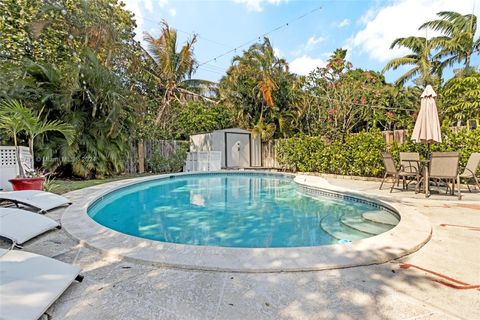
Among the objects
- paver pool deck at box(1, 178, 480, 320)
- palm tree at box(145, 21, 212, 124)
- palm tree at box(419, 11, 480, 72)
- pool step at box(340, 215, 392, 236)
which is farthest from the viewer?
palm tree at box(419, 11, 480, 72)

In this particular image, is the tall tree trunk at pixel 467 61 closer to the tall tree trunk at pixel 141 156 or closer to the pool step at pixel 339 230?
the pool step at pixel 339 230

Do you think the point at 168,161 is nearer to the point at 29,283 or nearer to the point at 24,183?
the point at 24,183

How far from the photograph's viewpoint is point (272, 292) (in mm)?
2096

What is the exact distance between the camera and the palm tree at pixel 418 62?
58.3 feet

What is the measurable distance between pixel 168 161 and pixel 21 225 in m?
10.5

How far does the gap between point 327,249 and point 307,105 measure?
1325 cm

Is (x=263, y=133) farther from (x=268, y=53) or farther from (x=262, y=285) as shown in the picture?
(x=262, y=285)

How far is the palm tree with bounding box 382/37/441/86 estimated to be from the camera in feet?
58.3

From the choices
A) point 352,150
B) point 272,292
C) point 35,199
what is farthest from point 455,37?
point 35,199

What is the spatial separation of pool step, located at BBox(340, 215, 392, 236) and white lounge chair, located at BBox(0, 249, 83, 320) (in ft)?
13.3

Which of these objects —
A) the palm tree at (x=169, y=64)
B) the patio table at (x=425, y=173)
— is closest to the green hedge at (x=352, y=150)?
the patio table at (x=425, y=173)

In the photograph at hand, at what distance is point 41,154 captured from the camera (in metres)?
8.69

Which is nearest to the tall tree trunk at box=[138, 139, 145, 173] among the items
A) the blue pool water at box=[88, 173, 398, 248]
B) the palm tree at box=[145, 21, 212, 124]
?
the palm tree at box=[145, 21, 212, 124]

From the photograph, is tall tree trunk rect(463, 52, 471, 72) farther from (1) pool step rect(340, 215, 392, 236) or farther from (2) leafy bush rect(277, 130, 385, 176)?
(1) pool step rect(340, 215, 392, 236)
